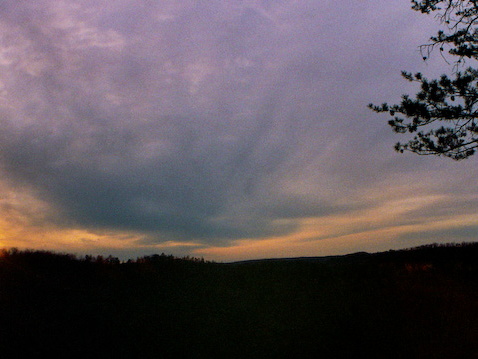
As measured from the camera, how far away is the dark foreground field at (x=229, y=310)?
29.1 feet

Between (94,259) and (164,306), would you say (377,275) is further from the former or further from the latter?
(94,259)

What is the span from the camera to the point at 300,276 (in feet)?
49.9

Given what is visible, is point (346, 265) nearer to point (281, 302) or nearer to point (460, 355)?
point (281, 302)

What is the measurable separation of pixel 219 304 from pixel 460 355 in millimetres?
6315

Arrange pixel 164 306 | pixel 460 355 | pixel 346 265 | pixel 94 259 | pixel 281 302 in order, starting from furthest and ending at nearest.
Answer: pixel 346 265 → pixel 94 259 → pixel 281 302 → pixel 164 306 → pixel 460 355

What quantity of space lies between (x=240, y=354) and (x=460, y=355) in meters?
4.81

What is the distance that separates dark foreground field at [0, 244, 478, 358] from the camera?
888cm

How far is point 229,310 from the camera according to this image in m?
11.4

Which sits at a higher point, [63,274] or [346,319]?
[63,274]

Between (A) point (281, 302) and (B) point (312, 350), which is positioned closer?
(B) point (312, 350)

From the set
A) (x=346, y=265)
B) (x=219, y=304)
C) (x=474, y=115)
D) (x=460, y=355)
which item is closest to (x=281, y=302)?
(x=219, y=304)

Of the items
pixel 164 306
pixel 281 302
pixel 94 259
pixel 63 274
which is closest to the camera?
pixel 164 306

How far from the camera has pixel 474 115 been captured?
1802 cm

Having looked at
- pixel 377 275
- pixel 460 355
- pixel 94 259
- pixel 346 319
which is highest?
pixel 94 259
